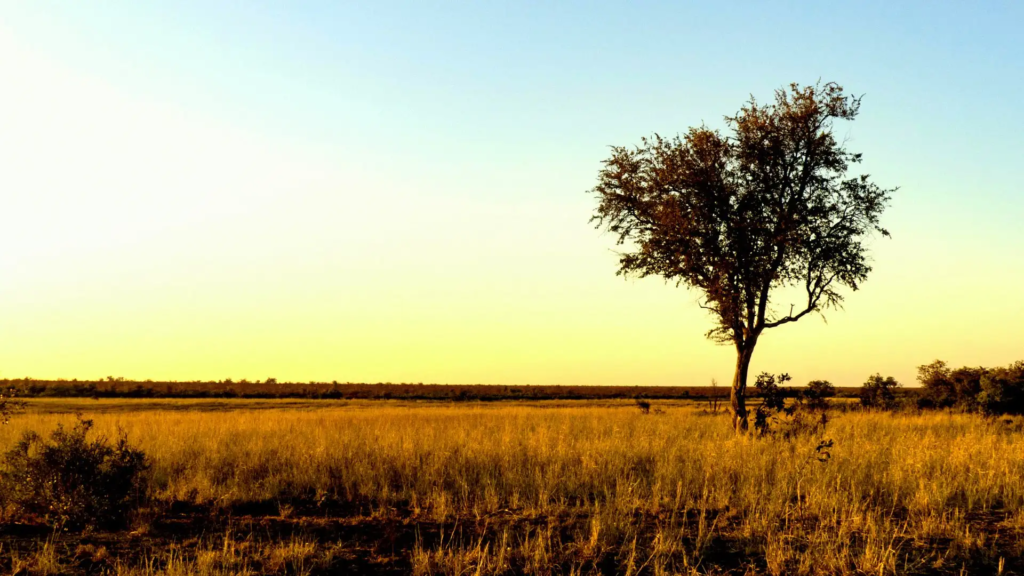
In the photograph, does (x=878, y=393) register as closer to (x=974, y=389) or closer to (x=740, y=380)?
(x=974, y=389)

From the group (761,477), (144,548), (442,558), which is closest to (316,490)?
(144,548)

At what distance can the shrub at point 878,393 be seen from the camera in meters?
32.0

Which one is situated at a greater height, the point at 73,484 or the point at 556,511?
the point at 73,484

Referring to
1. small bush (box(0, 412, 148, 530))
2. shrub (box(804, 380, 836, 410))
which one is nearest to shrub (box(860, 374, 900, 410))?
shrub (box(804, 380, 836, 410))

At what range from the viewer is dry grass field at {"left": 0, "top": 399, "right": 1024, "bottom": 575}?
8016 mm

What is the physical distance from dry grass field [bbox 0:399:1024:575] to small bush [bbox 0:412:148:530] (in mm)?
354

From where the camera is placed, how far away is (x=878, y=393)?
33.2 metres

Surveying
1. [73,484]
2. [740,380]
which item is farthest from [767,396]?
[73,484]

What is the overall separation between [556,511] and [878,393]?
1114 inches

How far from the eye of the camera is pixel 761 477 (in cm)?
1177

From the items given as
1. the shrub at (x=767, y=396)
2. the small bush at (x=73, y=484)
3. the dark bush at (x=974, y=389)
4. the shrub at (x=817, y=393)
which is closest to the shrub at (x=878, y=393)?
the dark bush at (x=974, y=389)

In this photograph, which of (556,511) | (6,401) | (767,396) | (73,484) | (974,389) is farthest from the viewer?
(974,389)

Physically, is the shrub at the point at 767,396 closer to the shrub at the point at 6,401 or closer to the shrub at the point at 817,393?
the shrub at the point at 817,393

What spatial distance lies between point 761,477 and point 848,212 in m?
12.0
